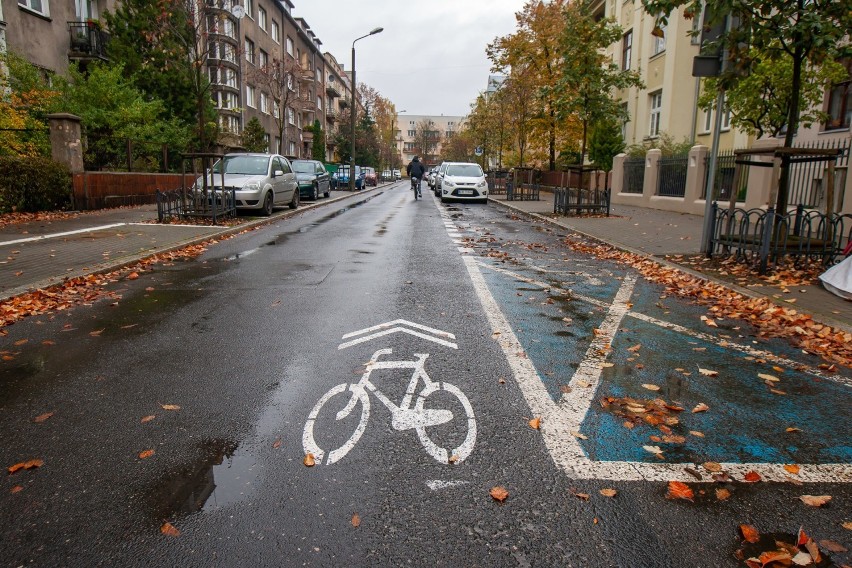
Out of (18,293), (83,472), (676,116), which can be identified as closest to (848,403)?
(83,472)

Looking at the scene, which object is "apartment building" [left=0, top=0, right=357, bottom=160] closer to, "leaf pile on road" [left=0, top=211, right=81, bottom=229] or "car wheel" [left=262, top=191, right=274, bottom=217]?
"car wheel" [left=262, top=191, right=274, bottom=217]

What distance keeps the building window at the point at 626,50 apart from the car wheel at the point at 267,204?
24.6 metres

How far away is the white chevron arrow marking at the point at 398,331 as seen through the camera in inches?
193

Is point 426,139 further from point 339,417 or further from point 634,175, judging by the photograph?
point 339,417

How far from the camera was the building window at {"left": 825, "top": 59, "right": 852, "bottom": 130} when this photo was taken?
52.2ft

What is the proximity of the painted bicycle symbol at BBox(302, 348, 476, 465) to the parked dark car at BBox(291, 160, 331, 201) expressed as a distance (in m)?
21.5

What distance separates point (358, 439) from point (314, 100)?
65149mm

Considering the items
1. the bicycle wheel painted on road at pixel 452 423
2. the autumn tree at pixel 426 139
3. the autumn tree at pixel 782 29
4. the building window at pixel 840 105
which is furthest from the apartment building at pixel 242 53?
the autumn tree at pixel 426 139

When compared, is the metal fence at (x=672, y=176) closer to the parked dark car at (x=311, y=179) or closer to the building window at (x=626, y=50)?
the building window at (x=626, y=50)

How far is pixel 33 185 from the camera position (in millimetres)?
14914

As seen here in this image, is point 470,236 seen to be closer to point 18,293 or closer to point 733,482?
point 18,293

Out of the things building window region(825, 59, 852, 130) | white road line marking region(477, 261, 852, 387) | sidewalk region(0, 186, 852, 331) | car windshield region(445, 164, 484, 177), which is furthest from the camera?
car windshield region(445, 164, 484, 177)

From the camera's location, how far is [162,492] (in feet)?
8.69

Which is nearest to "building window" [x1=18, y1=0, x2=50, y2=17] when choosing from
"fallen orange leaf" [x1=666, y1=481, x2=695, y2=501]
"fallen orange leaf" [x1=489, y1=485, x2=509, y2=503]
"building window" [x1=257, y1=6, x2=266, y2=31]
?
"building window" [x1=257, y1=6, x2=266, y2=31]
